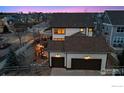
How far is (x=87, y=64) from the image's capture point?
5.94ft

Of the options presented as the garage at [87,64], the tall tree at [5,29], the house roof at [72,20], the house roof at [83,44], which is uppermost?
the house roof at [72,20]

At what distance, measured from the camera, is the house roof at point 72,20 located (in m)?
1.63

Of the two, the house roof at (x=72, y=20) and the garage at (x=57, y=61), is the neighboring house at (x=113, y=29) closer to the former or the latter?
the house roof at (x=72, y=20)

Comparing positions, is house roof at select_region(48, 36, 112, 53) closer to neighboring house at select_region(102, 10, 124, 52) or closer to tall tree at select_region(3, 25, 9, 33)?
neighboring house at select_region(102, 10, 124, 52)

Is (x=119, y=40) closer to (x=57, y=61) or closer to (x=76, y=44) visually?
(x=76, y=44)

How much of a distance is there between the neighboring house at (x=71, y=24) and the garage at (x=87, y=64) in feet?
1.26

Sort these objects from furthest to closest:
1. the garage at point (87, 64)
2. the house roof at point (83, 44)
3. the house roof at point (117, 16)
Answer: the garage at point (87, 64), the house roof at point (83, 44), the house roof at point (117, 16)

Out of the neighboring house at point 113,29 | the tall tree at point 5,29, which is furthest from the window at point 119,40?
the tall tree at point 5,29

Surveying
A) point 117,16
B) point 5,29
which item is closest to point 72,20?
point 117,16

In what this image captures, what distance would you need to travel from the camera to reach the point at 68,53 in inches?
73.4

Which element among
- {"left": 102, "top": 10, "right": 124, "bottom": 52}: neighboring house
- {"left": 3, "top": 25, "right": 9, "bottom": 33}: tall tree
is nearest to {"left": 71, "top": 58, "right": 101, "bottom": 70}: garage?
{"left": 102, "top": 10, "right": 124, "bottom": 52}: neighboring house

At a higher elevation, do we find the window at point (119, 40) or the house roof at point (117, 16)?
the house roof at point (117, 16)

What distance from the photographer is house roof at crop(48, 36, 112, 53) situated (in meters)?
1.70
